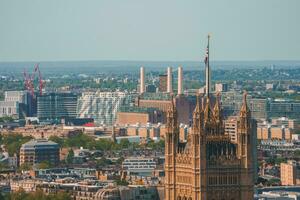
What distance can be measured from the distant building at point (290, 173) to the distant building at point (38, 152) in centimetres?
2634

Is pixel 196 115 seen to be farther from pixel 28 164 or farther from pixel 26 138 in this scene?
pixel 26 138

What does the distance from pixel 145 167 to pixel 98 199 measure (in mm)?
43825

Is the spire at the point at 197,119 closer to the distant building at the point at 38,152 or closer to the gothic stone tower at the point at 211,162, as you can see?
the gothic stone tower at the point at 211,162

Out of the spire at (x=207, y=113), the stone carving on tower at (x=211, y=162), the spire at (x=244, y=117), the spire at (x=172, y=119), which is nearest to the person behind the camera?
the stone carving on tower at (x=211, y=162)

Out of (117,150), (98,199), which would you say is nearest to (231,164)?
(98,199)

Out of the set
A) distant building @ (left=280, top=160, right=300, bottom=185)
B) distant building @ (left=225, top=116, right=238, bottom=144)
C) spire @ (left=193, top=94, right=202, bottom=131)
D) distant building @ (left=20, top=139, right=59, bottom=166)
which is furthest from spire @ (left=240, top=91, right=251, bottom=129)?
distant building @ (left=20, top=139, right=59, bottom=166)

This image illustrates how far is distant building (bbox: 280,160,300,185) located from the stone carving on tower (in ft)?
213

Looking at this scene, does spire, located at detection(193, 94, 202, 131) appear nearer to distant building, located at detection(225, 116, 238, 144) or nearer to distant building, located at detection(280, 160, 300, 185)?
distant building, located at detection(225, 116, 238, 144)

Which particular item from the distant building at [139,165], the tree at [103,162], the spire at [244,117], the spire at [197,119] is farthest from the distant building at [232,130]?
the tree at [103,162]

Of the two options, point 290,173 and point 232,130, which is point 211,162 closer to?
point 232,130

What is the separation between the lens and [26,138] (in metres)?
194

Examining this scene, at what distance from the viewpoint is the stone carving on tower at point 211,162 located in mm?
71500

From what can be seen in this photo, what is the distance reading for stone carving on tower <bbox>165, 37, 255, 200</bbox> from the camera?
71.5m
